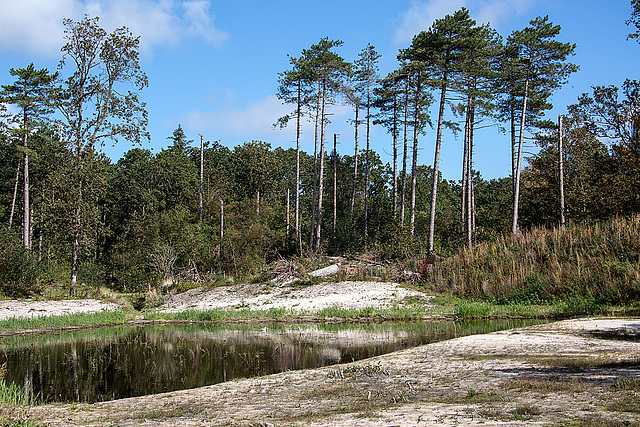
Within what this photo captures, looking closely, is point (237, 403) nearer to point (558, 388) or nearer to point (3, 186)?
point (558, 388)

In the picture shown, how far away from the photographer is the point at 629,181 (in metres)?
27.7

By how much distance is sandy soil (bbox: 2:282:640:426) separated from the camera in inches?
200

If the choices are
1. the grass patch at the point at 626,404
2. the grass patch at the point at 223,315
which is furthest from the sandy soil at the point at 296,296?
the grass patch at the point at 626,404

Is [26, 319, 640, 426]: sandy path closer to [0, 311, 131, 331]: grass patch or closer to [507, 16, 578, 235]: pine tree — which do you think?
[0, 311, 131, 331]: grass patch

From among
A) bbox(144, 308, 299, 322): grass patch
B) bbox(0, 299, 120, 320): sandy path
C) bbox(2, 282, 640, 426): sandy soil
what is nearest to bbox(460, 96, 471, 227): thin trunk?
bbox(144, 308, 299, 322): grass patch

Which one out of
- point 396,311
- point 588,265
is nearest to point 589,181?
point 588,265

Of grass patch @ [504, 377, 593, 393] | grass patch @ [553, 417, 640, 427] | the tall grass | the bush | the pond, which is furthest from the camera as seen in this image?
the bush

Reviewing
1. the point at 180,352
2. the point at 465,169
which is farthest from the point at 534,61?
Answer: the point at 180,352

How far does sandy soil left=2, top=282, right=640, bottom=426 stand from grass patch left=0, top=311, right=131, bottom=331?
464 inches

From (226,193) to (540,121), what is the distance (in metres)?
33.9

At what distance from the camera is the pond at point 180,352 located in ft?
30.9

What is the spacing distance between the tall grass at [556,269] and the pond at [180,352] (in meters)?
4.02

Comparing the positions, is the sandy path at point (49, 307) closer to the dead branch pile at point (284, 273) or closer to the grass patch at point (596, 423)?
the dead branch pile at point (284, 273)

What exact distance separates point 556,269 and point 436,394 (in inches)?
578
